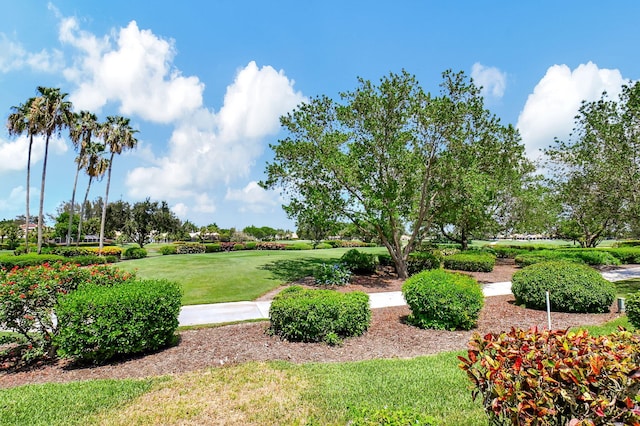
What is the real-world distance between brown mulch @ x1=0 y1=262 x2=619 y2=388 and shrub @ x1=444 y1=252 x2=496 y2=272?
29.2 feet

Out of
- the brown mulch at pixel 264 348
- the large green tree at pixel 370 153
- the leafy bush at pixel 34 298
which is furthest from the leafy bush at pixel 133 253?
the brown mulch at pixel 264 348

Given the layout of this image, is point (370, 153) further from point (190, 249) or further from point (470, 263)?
point (190, 249)

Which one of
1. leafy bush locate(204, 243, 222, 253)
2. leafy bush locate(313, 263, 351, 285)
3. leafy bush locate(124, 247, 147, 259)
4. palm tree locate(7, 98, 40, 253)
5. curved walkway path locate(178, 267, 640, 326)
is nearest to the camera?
curved walkway path locate(178, 267, 640, 326)

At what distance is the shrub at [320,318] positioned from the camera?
634 cm

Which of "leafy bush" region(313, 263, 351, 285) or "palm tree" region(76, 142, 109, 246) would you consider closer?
"leafy bush" region(313, 263, 351, 285)

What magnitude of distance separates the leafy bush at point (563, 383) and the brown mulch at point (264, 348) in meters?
3.73

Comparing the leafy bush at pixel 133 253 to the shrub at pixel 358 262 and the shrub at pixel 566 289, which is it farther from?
the shrub at pixel 566 289

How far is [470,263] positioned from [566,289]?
30.0 ft

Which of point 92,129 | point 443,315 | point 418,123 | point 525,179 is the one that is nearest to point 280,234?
point 92,129

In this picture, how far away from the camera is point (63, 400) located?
4.18 meters

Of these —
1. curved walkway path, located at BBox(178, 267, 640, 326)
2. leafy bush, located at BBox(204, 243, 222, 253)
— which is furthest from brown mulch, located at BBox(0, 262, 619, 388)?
leafy bush, located at BBox(204, 243, 222, 253)

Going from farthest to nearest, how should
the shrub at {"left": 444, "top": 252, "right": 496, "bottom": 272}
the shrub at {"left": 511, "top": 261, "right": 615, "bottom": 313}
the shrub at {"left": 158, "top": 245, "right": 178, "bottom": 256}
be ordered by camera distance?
the shrub at {"left": 158, "top": 245, "right": 178, "bottom": 256}
the shrub at {"left": 444, "top": 252, "right": 496, "bottom": 272}
the shrub at {"left": 511, "top": 261, "right": 615, "bottom": 313}

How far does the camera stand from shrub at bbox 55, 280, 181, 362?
17.5 feet

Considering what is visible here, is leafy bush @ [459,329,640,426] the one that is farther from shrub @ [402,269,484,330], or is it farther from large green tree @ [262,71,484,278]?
large green tree @ [262,71,484,278]
